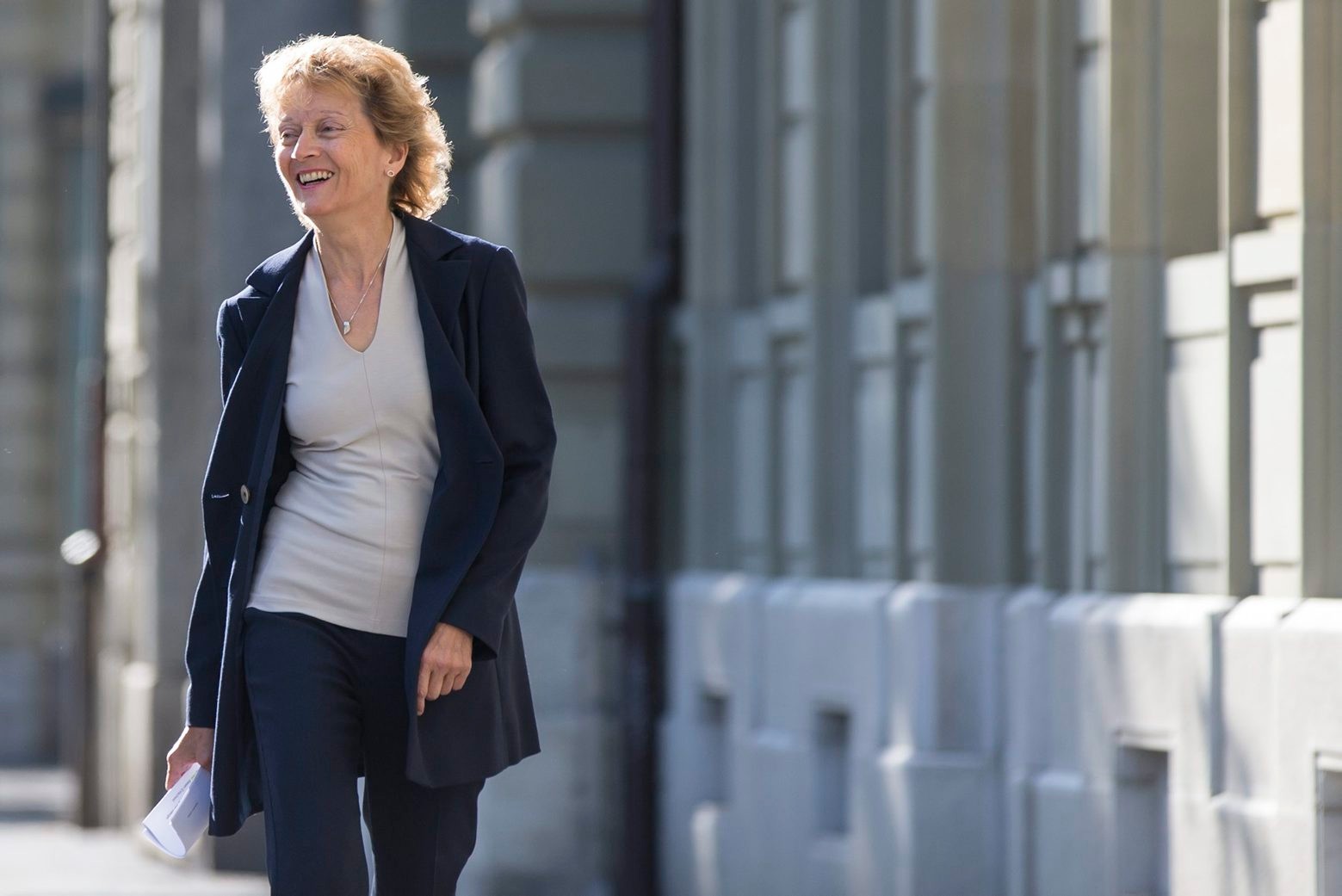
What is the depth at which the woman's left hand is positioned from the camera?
4.79 meters

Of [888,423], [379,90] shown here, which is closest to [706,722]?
[888,423]

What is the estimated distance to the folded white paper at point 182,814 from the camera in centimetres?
498

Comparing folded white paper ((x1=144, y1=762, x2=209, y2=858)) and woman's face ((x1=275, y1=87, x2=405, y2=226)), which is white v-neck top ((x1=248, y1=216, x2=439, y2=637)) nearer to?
woman's face ((x1=275, y1=87, x2=405, y2=226))

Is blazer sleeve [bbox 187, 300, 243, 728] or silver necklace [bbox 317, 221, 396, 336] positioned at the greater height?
silver necklace [bbox 317, 221, 396, 336]

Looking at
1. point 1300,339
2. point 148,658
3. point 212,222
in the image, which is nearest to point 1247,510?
point 1300,339

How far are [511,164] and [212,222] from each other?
209cm

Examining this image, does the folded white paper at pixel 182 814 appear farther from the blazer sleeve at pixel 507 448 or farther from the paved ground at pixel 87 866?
the paved ground at pixel 87 866

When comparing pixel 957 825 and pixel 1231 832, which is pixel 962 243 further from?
pixel 1231 832

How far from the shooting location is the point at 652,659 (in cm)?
1084

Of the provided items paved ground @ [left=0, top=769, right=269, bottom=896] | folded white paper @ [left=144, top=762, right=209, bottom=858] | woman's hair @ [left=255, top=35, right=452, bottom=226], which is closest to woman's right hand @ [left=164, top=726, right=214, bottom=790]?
folded white paper @ [left=144, top=762, right=209, bottom=858]

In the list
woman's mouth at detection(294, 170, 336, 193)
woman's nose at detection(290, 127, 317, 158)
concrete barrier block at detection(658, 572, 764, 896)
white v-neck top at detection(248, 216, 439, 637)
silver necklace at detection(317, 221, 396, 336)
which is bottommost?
concrete barrier block at detection(658, 572, 764, 896)

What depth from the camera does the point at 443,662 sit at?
4.79 m

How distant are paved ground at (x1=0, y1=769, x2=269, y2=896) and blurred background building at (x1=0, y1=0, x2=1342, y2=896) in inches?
10.7

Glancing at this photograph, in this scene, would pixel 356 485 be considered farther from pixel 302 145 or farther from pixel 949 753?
pixel 949 753
